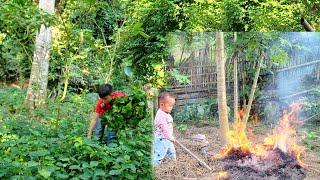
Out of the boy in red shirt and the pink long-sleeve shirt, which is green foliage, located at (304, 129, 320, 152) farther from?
the boy in red shirt

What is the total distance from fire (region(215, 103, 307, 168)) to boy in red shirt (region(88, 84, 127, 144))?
1361 mm

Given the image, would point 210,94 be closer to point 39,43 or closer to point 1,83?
point 39,43

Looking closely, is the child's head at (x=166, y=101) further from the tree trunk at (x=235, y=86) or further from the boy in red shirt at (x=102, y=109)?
the boy in red shirt at (x=102, y=109)

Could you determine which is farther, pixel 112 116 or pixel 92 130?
pixel 92 130

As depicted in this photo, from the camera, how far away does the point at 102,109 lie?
12.8ft

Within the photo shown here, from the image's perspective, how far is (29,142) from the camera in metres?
3.48

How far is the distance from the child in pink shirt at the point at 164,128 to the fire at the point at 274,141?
0.87 feet

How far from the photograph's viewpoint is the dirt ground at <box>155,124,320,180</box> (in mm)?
2598

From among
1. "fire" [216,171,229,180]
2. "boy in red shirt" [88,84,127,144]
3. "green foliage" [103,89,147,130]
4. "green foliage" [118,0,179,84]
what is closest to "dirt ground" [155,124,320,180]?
"fire" [216,171,229,180]

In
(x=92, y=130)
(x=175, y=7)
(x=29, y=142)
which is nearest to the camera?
(x=29, y=142)

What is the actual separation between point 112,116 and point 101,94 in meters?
0.23

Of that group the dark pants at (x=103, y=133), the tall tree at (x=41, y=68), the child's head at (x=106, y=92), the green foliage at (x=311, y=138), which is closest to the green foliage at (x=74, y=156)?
the dark pants at (x=103, y=133)

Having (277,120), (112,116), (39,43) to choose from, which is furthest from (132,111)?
(39,43)

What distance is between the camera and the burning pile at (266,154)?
259 centimetres
